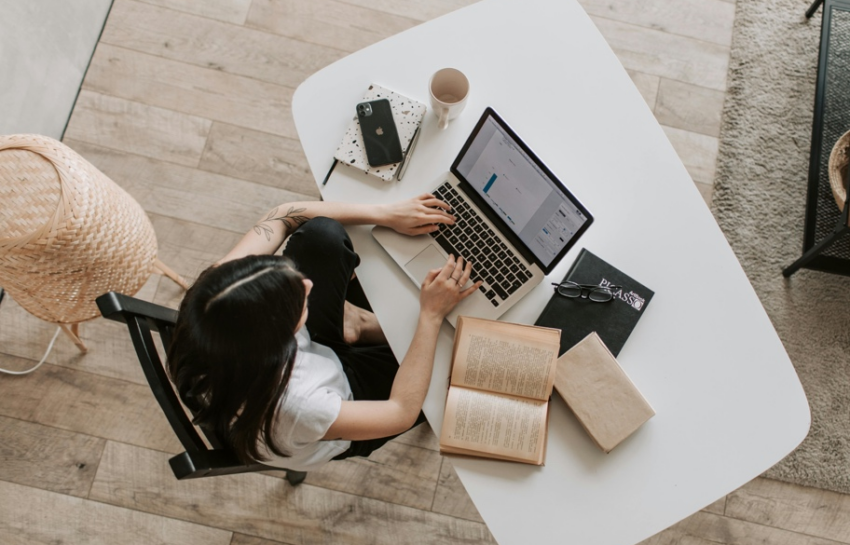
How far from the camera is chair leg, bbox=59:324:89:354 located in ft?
5.06

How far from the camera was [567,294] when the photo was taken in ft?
3.62

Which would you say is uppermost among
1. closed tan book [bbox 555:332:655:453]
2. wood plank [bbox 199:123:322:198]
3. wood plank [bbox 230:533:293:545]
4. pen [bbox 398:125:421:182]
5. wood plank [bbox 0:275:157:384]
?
pen [bbox 398:125:421:182]

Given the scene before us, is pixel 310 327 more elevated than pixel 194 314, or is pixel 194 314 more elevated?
pixel 194 314

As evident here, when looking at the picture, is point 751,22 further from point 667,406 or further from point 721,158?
point 667,406

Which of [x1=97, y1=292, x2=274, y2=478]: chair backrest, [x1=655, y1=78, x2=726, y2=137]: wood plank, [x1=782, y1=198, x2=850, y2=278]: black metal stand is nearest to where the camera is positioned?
[x1=97, y1=292, x2=274, y2=478]: chair backrest

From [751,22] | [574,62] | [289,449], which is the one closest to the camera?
[289,449]

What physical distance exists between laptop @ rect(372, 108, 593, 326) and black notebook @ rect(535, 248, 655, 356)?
68mm

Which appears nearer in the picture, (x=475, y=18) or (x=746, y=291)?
(x=746, y=291)

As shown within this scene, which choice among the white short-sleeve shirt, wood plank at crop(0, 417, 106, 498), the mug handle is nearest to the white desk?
the mug handle

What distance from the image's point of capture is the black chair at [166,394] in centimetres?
85

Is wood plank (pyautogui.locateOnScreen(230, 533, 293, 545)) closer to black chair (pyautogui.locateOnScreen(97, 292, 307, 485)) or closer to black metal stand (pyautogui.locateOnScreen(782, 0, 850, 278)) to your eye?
black chair (pyautogui.locateOnScreen(97, 292, 307, 485))

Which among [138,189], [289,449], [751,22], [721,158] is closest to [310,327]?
[289,449]

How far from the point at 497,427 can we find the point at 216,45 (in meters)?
1.59

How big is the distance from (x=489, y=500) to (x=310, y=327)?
1.59 feet
